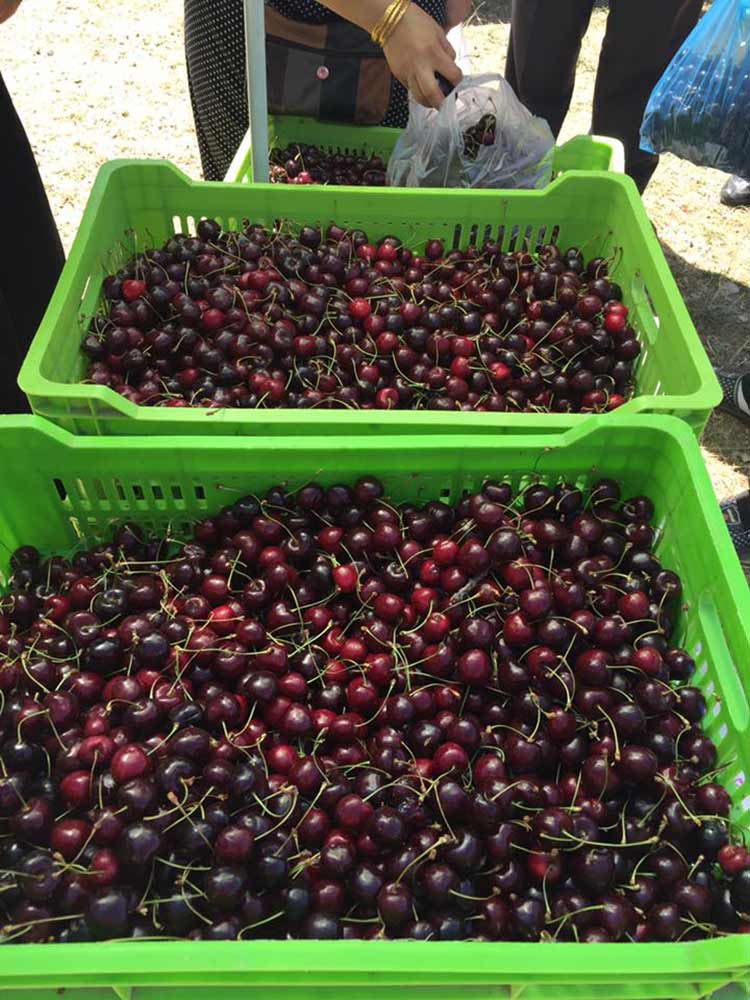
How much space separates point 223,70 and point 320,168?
474mm

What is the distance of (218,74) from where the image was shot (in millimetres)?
2678

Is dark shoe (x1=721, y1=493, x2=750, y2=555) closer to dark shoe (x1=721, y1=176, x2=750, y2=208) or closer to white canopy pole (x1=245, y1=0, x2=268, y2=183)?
white canopy pole (x1=245, y1=0, x2=268, y2=183)

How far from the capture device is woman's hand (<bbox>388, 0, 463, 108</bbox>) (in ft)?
6.77

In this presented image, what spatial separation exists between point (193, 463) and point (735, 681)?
1.05 m

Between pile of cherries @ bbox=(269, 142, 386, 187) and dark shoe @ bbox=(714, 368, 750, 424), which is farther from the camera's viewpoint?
dark shoe @ bbox=(714, 368, 750, 424)

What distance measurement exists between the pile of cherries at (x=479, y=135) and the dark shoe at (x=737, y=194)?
8.26ft

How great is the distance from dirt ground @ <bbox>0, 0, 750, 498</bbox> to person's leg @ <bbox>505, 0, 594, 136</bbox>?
104cm

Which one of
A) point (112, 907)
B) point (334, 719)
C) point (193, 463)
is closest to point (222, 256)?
point (193, 463)

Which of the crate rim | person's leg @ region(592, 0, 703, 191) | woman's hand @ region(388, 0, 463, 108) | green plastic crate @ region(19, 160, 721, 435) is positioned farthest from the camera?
person's leg @ region(592, 0, 703, 191)

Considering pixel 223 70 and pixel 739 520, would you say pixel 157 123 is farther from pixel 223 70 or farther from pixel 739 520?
pixel 739 520

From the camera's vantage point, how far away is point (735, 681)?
130cm

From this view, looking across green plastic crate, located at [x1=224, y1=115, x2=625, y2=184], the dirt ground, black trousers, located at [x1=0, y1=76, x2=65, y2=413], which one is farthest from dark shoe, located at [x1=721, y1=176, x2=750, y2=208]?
black trousers, located at [x1=0, y1=76, x2=65, y2=413]

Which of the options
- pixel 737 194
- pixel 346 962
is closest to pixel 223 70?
pixel 346 962

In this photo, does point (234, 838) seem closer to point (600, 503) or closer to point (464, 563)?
point (464, 563)
